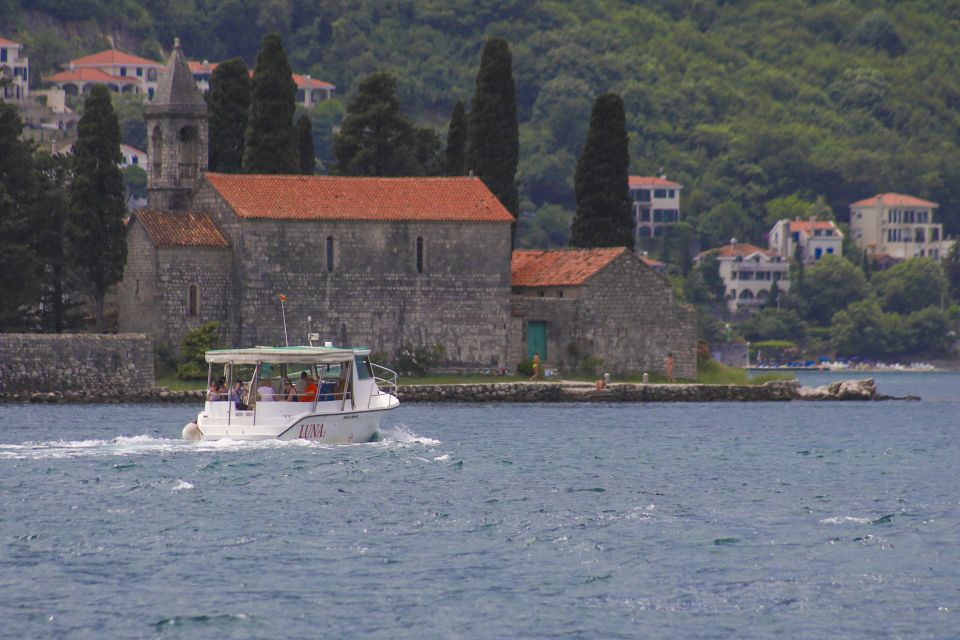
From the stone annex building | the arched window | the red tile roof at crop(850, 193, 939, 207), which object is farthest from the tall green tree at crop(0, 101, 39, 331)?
the red tile roof at crop(850, 193, 939, 207)

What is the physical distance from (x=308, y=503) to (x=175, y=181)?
109 feet

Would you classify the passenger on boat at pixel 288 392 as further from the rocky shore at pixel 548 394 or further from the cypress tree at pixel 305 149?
the cypress tree at pixel 305 149

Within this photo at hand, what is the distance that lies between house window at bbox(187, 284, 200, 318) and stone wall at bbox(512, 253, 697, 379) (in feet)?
34.1

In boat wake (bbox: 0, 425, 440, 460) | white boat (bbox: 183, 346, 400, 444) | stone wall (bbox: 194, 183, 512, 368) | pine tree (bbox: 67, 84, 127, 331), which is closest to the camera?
boat wake (bbox: 0, 425, 440, 460)

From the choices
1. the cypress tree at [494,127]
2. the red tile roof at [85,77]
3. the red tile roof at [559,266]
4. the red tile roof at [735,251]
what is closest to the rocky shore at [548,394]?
the red tile roof at [559,266]

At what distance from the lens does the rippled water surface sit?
89.4 ft

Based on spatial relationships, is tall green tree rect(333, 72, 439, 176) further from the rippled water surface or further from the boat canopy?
the boat canopy

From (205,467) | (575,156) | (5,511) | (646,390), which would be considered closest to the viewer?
(5,511)

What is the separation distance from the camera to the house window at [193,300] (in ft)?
211

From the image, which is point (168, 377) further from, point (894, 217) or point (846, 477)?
point (894, 217)

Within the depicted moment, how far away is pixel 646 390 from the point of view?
67.8 metres

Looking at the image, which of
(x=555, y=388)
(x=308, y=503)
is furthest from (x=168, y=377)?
(x=308, y=503)

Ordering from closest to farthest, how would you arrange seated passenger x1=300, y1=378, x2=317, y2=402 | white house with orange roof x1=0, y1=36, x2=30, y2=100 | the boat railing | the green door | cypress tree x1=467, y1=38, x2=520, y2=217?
seated passenger x1=300, y1=378, x2=317, y2=402, the boat railing, the green door, cypress tree x1=467, y1=38, x2=520, y2=217, white house with orange roof x1=0, y1=36, x2=30, y2=100

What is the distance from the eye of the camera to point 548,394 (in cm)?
6581
